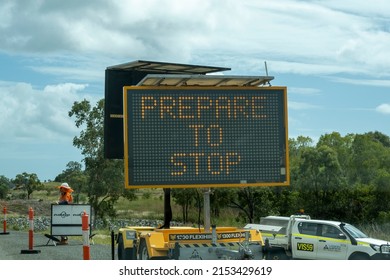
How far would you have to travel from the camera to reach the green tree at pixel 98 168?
3803cm

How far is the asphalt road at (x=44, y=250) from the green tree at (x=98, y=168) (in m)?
13.3

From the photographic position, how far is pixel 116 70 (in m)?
14.3

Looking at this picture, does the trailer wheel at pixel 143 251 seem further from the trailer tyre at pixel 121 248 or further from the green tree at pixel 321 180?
the green tree at pixel 321 180

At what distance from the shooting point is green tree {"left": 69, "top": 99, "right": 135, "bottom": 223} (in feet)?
125

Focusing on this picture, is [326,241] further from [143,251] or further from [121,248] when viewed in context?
[143,251]

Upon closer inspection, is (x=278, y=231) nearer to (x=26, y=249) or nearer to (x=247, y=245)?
(x=26, y=249)

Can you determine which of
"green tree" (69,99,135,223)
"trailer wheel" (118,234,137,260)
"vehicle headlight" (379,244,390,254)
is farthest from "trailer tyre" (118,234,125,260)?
"green tree" (69,99,135,223)

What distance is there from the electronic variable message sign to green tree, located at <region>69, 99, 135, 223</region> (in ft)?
83.0

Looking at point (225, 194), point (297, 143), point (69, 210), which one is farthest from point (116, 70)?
point (297, 143)

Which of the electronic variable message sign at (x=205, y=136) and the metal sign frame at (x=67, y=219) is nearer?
the electronic variable message sign at (x=205, y=136)

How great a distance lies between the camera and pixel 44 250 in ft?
66.4

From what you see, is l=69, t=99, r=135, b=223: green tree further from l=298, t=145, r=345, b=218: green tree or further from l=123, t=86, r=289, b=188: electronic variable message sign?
l=123, t=86, r=289, b=188: electronic variable message sign

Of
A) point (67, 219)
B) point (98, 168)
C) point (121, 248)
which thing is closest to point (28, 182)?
point (98, 168)

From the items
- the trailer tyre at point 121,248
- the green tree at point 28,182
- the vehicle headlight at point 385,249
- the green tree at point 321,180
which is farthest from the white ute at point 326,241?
the green tree at point 28,182
